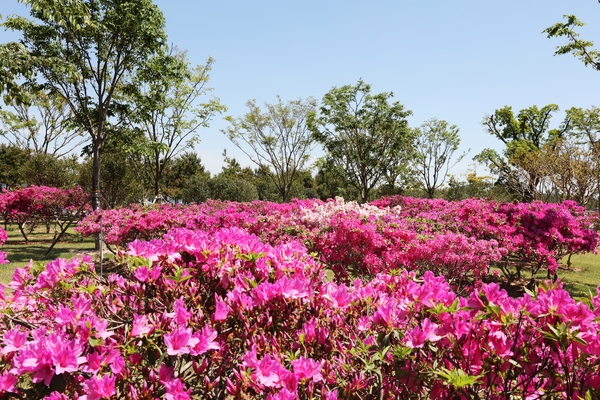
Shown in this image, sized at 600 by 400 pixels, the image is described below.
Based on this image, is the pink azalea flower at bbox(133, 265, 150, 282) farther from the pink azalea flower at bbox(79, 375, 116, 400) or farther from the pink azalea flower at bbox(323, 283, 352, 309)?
the pink azalea flower at bbox(323, 283, 352, 309)

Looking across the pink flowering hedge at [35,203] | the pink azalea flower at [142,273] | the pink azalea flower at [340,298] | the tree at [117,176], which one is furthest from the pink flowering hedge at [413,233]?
the tree at [117,176]

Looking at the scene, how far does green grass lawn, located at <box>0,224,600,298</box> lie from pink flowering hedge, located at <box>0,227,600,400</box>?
7.09 m

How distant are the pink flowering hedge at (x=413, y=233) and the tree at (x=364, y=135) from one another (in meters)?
14.5

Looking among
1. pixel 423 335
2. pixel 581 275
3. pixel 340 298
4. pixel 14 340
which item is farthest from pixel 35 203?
pixel 581 275

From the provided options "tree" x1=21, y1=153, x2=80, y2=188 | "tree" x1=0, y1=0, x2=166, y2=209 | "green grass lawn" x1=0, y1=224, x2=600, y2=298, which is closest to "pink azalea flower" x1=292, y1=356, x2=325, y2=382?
"green grass lawn" x1=0, y1=224, x2=600, y2=298

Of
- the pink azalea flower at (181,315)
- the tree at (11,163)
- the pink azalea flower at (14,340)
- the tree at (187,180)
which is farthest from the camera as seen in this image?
the tree at (187,180)

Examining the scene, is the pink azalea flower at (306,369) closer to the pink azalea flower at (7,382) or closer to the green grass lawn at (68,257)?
the pink azalea flower at (7,382)

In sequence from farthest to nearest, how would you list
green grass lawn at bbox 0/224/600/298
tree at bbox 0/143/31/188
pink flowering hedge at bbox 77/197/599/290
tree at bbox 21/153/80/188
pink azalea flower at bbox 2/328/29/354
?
tree at bbox 0/143/31/188, tree at bbox 21/153/80/188, green grass lawn at bbox 0/224/600/298, pink flowering hedge at bbox 77/197/599/290, pink azalea flower at bbox 2/328/29/354

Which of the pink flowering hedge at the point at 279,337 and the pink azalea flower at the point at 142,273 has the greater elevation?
the pink azalea flower at the point at 142,273

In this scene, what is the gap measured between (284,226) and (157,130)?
16.4 m

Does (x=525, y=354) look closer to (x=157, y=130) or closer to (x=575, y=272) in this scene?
(x=575, y=272)

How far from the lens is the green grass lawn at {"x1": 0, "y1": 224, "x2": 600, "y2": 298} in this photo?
30.6 ft

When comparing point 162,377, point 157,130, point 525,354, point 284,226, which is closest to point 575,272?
point 284,226

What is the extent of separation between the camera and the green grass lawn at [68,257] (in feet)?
30.6
